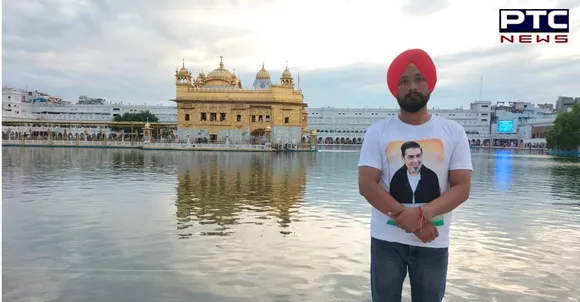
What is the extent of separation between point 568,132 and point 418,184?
66.0 meters

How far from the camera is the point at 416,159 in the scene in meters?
2.55

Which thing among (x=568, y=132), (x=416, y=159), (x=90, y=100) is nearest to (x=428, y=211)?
(x=416, y=159)

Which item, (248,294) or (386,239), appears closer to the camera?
(386,239)

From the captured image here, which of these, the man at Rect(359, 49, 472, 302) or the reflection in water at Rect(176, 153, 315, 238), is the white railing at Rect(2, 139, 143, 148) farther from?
the man at Rect(359, 49, 472, 302)

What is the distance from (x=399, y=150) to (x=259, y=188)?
11.5 meters

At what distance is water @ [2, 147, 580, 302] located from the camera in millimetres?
4805

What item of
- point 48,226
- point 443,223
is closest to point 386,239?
point 443,223

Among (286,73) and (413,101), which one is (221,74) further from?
(413,101)

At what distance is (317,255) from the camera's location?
616cm

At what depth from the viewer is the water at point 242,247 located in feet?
15.8

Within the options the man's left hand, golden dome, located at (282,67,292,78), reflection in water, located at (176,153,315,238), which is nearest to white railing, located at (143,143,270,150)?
golden dome, located at (282,67,292,78)

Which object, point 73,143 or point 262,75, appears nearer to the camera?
point 73,143

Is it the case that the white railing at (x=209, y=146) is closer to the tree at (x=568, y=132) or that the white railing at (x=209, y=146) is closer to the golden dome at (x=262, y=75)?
the golden dome at (x=262, y=75)

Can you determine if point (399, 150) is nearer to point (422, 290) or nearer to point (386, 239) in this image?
point (386, 239)
